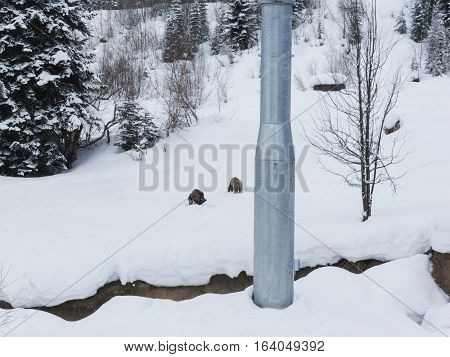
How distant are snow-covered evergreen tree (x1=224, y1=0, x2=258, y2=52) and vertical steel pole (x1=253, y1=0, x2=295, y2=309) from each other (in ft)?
116

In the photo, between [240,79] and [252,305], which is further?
[240,79]

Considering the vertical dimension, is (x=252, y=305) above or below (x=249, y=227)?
above

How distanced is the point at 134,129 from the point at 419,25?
3442 cm

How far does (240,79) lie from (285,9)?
27.5 metres

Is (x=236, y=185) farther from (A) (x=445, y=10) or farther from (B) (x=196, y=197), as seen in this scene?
(A) (x=445, y=10)

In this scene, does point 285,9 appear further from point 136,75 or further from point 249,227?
point 136,75

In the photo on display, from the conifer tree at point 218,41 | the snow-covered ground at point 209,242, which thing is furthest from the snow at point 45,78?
the conifer tree at point 218,41

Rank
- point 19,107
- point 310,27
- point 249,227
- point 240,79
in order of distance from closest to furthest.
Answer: point 249,227
point 19,107
point 240,79
point 310,27

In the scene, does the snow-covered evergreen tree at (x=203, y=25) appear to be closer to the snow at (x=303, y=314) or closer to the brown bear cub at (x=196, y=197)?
the brown bear cub at (x=196, y=197)

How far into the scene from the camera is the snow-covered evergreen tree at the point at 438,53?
32688 mm

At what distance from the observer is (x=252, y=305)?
4160mm

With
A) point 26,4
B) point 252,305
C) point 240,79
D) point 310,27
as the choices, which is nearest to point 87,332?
point 252,305

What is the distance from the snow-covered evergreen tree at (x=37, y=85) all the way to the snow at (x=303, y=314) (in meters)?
10.3

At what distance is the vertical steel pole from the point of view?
366cm
